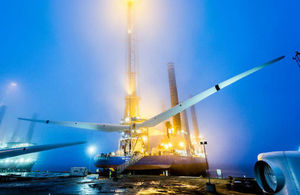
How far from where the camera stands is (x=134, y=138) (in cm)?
3803

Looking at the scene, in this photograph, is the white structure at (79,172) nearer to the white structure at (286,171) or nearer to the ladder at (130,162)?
the ladder at (130,162)

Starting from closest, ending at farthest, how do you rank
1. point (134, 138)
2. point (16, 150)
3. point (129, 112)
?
point (16, 150)
point (134, 138)
point (129, 112)

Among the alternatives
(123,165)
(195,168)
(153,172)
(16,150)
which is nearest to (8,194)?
(16,150)

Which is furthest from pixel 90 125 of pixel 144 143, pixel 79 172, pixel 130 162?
pixel 144 143

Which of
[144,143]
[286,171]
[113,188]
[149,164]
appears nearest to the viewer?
[286,171]

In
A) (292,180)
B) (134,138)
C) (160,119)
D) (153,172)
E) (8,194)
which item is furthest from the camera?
(134,138)

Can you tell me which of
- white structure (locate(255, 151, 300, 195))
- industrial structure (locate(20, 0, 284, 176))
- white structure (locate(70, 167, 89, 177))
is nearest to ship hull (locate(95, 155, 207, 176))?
industrial structure (locate(20, 0, 284, 176))

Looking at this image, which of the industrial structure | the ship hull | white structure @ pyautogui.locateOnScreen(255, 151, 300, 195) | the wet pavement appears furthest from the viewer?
the ship hull

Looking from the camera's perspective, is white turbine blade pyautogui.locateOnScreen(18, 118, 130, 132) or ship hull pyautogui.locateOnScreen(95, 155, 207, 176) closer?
white turbine blade pyautogui.locateOnScreen(18, 118, 130, 132)

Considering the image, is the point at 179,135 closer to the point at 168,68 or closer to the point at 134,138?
the point at 134,138

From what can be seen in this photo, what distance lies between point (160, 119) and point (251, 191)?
15700 millimetres

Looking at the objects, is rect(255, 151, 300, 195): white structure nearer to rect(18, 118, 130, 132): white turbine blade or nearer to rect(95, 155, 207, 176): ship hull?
rect(18, 118, 130, 132): white turbine blade

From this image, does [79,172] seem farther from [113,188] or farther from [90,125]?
[113,188]

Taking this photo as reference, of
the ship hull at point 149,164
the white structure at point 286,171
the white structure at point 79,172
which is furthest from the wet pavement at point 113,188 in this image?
the ship hull at point 149,164
